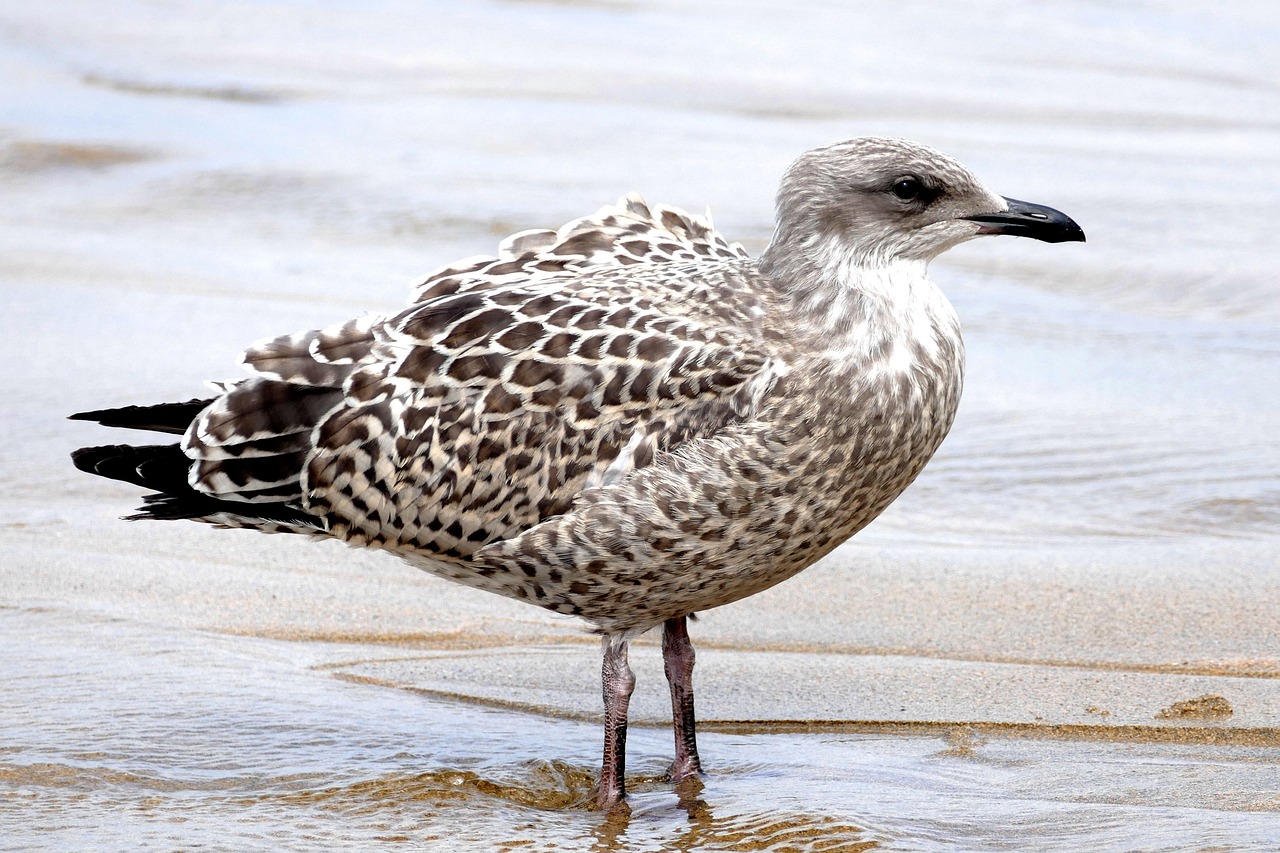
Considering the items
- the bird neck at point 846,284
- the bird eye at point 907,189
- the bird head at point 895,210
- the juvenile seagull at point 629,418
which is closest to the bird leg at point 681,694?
the juvenile seagull at point 629,418

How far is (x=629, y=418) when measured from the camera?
471 cm

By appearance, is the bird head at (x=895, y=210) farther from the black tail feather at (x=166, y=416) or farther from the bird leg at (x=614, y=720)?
the black tail feather at (x=166, y=416)

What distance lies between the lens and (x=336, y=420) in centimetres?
494

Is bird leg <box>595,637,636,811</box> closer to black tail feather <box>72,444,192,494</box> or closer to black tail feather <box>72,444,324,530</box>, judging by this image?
black tail feather <box>72,444,324,530</box>

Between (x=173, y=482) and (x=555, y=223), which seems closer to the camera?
(x=173, y=482)

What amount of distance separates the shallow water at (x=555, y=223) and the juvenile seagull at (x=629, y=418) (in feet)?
1.67

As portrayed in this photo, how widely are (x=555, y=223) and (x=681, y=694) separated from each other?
542 centimetres

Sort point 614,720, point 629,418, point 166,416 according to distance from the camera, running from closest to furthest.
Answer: point 629,418, point 614,720, point 166,416

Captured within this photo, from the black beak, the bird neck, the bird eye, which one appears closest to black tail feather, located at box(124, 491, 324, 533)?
the bird neck

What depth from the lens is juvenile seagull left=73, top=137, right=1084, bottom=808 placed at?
4605 millimetres

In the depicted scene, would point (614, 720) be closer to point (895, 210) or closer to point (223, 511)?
point (223, 511)

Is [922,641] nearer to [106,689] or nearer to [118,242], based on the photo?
[106,689]

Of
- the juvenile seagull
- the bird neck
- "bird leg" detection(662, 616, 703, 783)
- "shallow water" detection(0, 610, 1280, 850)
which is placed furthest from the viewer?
"bird leg" detection(662, 616, 703, 783)

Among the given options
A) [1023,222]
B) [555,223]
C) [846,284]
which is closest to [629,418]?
[846,284]
